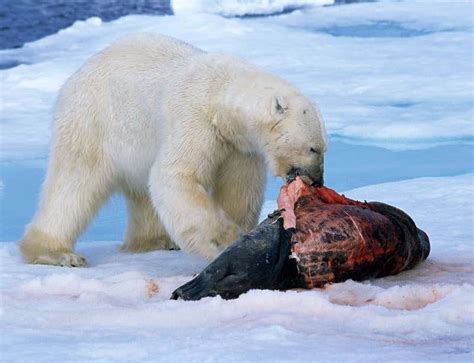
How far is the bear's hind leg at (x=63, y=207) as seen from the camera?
15.2ft

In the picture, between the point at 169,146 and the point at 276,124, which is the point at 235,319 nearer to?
the point at 276,124

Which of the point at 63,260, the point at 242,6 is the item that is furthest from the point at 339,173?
the point at 242,6

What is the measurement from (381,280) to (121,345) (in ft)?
4.35

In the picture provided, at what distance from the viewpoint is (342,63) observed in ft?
32.5

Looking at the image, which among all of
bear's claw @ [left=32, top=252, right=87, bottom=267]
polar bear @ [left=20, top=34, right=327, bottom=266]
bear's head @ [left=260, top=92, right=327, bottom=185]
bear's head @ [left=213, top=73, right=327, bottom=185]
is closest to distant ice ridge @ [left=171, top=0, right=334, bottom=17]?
polar bear @ [left=20, top=34, right=327, bottom=266]

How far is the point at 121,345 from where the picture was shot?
2.78 metres

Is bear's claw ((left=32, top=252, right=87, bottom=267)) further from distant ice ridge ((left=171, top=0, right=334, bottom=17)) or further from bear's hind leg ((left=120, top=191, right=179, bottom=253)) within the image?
distant ice ridge ((left=171, top=0, right=334, bottom=17))

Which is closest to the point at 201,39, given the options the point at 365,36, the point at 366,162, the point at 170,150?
the point at 365,36

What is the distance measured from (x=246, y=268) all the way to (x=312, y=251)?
265 mm

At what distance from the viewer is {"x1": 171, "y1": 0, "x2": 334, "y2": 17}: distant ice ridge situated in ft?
47.9

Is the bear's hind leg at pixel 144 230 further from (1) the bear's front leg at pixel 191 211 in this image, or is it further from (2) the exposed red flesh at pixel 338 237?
(2) the exposed red flesh at pixel 338 237

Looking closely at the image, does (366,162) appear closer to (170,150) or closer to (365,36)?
(170,150)

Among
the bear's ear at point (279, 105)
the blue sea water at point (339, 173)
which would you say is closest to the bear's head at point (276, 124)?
the bear's ear at point (279, 105)

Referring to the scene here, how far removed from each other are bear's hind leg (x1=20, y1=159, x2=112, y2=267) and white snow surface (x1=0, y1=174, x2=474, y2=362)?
43 centimetres
